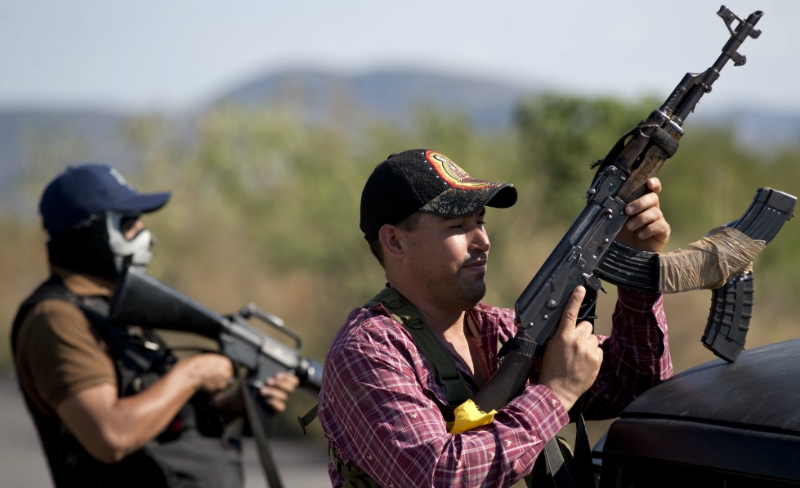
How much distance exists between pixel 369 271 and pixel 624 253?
823cm

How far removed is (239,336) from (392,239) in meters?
2.05

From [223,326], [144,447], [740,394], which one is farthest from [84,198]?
[740,394]

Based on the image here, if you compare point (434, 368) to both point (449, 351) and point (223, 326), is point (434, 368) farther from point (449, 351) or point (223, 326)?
point (223, 326)

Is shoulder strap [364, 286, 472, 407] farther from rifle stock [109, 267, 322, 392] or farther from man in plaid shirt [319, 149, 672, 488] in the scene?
rifle stock [109, 267, 322, 392]

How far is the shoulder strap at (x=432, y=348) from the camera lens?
2.43 m

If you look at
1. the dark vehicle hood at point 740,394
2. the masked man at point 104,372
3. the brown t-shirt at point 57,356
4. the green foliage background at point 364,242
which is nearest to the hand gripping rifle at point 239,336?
the masked man at point 104,372

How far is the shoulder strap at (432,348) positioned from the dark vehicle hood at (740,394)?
17.8 inches

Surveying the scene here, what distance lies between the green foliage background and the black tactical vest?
431 centimetres

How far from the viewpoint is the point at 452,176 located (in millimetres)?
2623

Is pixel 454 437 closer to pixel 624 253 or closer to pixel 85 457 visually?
pixel 624 253

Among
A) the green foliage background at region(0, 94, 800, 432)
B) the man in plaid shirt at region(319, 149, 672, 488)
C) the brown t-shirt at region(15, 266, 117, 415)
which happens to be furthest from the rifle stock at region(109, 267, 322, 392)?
the green foliage background at region(0, 94, 800, 432)

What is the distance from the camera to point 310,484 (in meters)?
7.86

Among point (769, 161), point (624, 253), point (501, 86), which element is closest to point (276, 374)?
point (624, 253)

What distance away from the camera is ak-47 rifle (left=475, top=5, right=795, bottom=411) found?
2.53m
